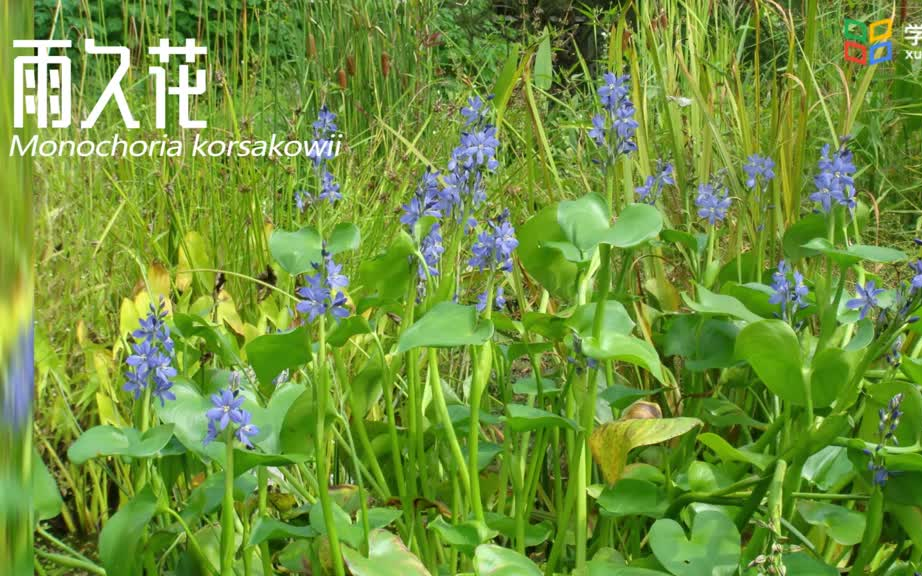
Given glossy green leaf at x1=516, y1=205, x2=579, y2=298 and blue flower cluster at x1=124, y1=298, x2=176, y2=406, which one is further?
glossy green leaf at x1=516, y1=205, x2=579, y2=298

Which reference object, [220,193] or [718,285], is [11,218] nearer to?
[718,285]

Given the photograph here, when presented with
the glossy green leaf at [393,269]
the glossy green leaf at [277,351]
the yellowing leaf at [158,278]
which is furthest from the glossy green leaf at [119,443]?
the yellowing leaf at [158,278]

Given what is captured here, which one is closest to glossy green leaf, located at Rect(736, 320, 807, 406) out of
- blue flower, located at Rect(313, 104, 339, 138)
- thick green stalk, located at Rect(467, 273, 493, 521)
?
thick green stalk, located at Rect(467, 273, 493, 521)

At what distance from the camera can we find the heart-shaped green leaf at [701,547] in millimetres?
1113

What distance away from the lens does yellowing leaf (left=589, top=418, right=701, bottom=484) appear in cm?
127

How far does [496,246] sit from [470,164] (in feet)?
0.34

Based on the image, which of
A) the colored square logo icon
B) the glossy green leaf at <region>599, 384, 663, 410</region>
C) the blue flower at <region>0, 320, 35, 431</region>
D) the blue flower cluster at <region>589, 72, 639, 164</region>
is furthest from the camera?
the colored square logo icon

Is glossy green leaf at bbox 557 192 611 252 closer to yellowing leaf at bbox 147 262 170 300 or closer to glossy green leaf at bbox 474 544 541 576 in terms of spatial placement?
glossy green leaf at bbox 474 544 541 576

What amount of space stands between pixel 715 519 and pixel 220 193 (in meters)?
2.14

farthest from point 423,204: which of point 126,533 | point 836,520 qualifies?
point 836,520

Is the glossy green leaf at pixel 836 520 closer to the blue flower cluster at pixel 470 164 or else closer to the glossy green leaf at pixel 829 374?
the glossy green leaf at pixel 829 374

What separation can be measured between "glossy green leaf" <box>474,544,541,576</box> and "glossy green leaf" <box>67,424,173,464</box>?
36cm

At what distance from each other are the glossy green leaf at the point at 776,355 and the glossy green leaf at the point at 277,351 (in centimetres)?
53

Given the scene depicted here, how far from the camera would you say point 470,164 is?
1227mm
